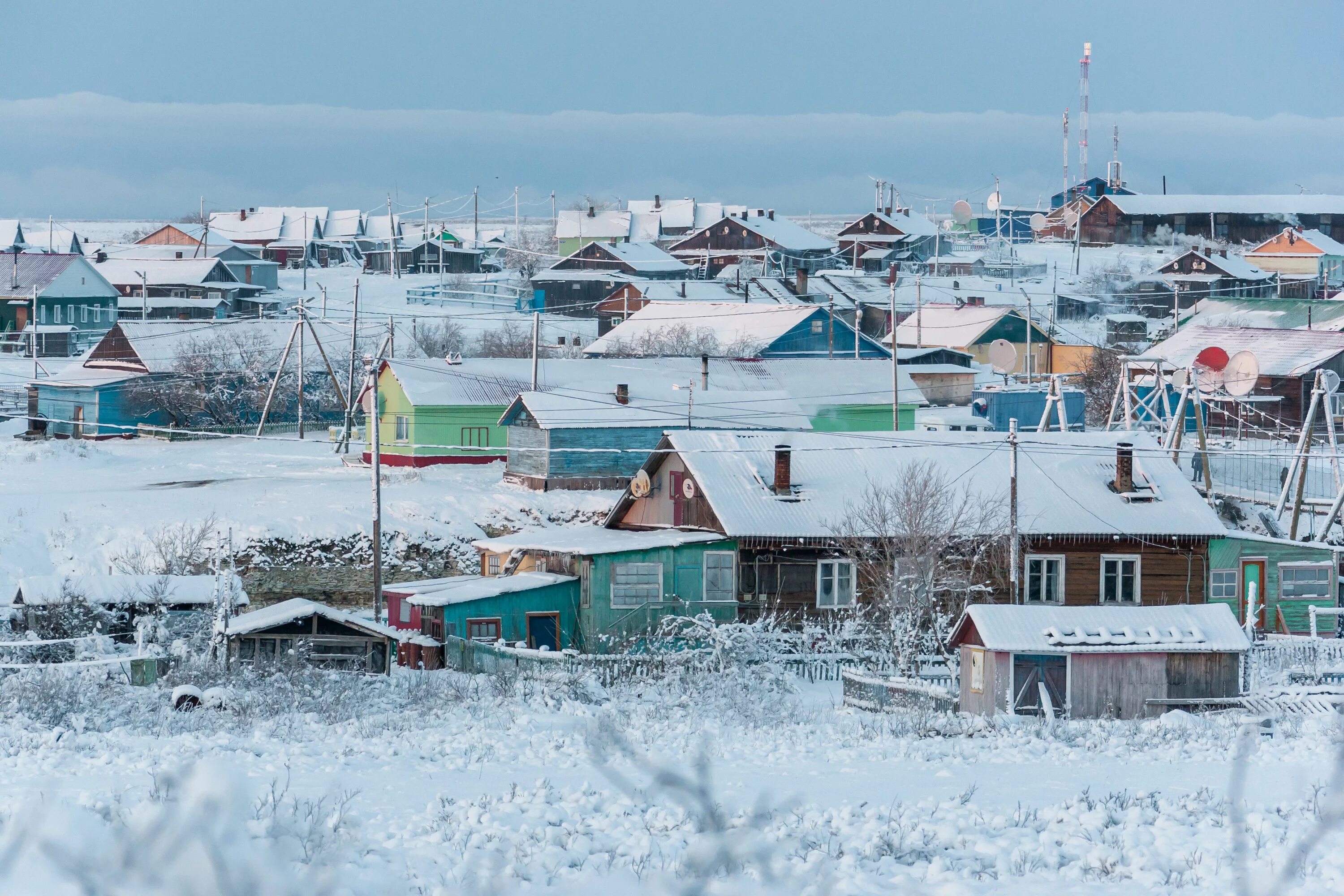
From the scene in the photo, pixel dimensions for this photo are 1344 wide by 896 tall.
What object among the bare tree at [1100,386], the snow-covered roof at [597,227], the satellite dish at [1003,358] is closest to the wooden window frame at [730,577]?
the satellite dish at [1003,358]

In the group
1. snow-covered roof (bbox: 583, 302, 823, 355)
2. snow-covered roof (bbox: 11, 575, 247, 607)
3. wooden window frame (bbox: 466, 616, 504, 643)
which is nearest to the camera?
snow-covered roof (bbox: 11, 575, 247, 607)

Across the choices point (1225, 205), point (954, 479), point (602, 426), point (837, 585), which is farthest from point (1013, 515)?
point (1225, 205)

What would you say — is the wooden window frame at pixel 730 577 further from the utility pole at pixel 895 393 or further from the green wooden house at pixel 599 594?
the utility pole at pixel 895 393

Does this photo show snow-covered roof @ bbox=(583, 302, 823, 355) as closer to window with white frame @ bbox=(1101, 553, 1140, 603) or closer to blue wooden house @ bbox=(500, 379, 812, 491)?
blue wooden house @ bbox=(500, 379, 812, 491)

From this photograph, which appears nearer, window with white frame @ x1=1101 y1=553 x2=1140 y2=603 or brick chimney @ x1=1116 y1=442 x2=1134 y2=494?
window with white frame @ x1=1101 y1=553 x2=1140 y2=603

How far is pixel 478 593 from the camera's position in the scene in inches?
1033

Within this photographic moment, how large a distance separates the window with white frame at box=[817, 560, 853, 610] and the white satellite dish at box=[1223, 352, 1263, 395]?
1362 cm

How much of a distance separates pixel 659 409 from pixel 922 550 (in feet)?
50.2

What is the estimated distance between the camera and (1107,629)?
2039cm

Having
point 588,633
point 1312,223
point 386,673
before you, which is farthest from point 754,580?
point 1312,223

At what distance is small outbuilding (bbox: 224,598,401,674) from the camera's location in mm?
22891

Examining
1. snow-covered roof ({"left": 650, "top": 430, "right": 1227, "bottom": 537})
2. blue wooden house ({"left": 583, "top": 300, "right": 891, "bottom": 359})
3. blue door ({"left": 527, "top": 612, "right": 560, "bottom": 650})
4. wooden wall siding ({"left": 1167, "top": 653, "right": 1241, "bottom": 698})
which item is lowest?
blue door ({"left": 527, "top": 612, "right": 560, "bottom": 650})

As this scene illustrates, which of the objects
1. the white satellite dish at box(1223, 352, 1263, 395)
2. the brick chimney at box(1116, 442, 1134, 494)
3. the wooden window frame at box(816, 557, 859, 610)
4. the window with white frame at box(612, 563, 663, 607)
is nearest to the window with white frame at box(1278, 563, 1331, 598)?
the brick chimney at box(1116, 442, 1134, 494)

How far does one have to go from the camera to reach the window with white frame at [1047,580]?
27.8 meters
